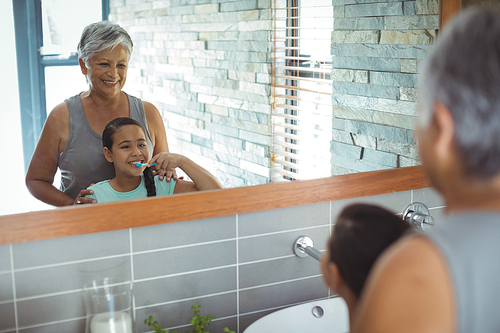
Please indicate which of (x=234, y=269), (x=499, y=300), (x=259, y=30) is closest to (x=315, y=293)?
(x=234, y=269)

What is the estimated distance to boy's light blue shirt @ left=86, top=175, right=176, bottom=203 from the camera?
1138 millimetres

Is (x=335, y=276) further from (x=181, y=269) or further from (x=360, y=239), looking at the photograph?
(x=181, y=269)

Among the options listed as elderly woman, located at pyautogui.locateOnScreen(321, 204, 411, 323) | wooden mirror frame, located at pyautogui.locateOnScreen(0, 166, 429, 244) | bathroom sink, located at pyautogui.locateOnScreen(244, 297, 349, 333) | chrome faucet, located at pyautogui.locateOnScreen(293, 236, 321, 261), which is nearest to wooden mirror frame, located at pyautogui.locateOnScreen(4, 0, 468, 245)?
wooden mirror frame, located at pyautogui.locateOnScreen(0, 166, 429, 244)

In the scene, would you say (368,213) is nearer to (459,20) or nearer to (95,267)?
(459,20)

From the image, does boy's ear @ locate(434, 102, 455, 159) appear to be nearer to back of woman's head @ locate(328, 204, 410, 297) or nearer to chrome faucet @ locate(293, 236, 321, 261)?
back of woman's head @ locate(328, 204, 410, 297)

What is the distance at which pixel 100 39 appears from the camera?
3.54 feet

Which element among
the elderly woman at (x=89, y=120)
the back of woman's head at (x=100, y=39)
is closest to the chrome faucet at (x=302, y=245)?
the elderly woman at (x=89, y=120)

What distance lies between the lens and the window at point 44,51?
3.32ft

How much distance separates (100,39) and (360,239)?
0.75 m

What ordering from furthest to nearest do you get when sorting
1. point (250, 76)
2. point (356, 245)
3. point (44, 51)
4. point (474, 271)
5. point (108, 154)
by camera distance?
point (250, 76) → point (108, 154) → point (44, 51) → point (356, 245) → point (474, 271)

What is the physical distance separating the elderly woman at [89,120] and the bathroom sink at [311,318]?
0.55m

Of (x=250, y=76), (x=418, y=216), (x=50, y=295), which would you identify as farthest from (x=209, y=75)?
(x=418, y=216)

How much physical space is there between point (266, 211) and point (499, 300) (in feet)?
2.83

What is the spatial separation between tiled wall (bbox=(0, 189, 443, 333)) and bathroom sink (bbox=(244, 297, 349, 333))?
8 cm
